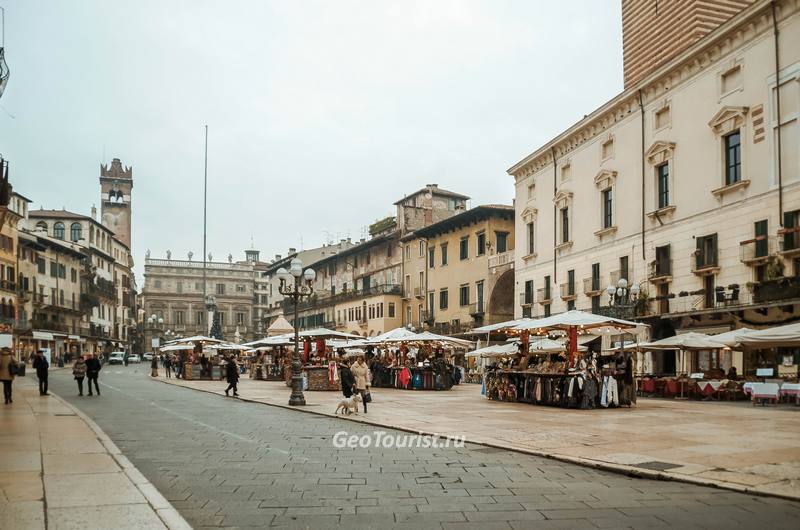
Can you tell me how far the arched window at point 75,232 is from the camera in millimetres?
83875

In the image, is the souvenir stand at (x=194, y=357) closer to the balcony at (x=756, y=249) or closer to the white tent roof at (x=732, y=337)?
the white tent roof at (x=732, y=337)

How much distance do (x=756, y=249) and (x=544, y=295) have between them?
17.2m

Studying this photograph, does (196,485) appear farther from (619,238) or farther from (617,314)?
(619,238)

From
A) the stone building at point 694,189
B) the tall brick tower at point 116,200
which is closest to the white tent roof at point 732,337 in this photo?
the stone building at point 694,189

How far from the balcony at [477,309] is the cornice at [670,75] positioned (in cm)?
1057

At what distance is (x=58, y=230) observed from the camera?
84375 mm

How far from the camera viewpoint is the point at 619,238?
3775 cm

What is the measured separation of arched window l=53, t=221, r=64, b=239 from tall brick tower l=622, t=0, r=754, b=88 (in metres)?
63.5

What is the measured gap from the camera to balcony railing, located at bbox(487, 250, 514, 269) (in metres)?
50.6

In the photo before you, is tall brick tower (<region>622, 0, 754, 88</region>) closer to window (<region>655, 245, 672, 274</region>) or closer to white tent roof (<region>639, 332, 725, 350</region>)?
window (<region>655, 245, 672, 274</region>)

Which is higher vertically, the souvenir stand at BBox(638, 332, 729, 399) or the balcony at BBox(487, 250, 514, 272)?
the balcony at BBox(487, 250, 514, 272)

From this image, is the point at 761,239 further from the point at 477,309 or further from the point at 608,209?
the point at 477,309

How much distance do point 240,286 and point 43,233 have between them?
46.0 metres

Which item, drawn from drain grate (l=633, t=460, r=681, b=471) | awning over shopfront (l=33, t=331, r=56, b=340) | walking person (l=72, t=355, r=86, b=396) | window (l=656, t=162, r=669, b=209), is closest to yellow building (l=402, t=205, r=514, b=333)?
window (l=656, t=162, r=669, b=209)
